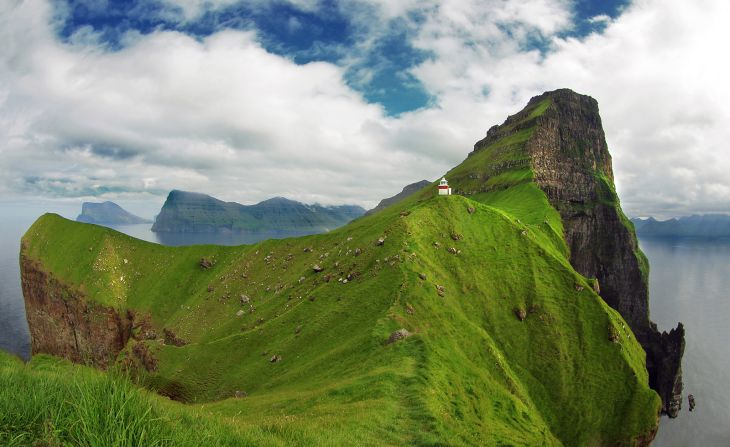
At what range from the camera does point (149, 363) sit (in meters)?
86.6

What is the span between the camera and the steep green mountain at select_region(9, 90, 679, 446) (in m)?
41.5

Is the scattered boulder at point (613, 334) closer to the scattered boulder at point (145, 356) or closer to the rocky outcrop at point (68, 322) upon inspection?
the scattered boulder at point (145, 356)

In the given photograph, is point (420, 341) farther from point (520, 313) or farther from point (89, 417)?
point (89, 417)

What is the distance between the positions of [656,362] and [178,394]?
556 feet

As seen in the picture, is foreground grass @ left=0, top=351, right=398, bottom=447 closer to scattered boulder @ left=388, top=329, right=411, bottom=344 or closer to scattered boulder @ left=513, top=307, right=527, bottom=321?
scattered boulder @ left=388, top=329, right=411, bottom=344

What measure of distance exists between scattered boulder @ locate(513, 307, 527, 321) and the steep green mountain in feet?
1.49

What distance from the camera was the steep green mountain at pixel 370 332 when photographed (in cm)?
4147

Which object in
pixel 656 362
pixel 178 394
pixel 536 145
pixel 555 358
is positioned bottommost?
pixel 656 362

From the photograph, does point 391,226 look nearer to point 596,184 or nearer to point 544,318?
point 544,318

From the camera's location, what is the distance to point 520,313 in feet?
288

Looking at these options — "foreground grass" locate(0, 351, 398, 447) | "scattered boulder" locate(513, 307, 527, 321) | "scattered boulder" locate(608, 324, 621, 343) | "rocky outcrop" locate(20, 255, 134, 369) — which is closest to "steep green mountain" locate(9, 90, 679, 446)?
"foreground grass" locate(0, 351, 398, 447)

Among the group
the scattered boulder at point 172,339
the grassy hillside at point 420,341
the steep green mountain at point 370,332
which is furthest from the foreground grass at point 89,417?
the scattered boulder at point 172,339

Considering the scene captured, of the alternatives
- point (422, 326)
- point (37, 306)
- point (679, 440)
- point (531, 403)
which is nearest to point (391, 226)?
point (422, 326)

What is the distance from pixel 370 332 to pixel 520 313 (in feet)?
146
